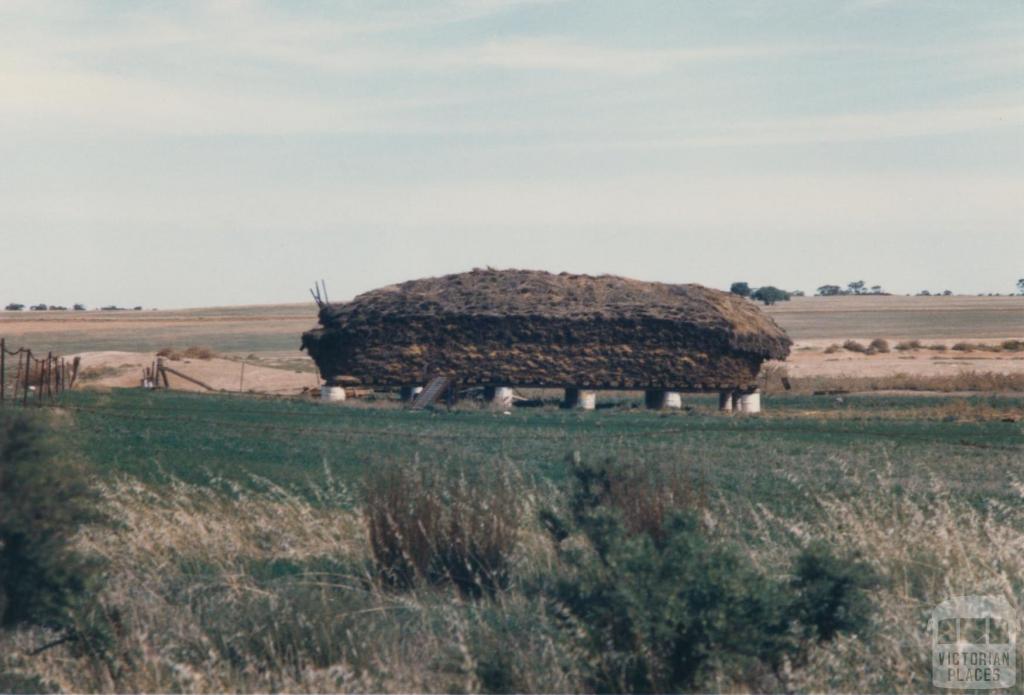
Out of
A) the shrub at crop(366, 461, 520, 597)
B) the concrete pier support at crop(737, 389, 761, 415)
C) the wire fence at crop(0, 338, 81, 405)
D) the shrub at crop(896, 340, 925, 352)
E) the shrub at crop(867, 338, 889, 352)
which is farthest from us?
the shrub at crop(896, 340, 925, 352)

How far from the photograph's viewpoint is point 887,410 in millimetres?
32312

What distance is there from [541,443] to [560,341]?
51.0 ft

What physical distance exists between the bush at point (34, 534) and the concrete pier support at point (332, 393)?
1166 inches

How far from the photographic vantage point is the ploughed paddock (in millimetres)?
37500

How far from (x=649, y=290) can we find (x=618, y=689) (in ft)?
105

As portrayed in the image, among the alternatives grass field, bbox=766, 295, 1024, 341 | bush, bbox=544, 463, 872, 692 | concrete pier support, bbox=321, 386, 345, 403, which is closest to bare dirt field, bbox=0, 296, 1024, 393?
grass field, bbox=766, 295, 1024, 341

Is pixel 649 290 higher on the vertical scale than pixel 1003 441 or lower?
higher

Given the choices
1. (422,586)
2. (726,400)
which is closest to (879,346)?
(726,400)

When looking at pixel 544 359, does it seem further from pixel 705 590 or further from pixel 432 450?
pixel 705 590

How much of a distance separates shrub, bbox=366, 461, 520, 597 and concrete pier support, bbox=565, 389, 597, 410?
26.0m

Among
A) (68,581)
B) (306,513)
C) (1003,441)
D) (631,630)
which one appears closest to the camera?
(631,630)

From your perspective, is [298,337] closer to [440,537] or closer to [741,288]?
[741,288]

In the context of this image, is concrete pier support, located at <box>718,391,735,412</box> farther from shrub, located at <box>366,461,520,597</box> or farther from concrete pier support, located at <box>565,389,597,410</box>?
shrub, located at <box>366,461,520,597</box>

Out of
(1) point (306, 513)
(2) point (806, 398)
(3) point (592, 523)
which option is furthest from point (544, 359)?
(3) point (592, 523)
